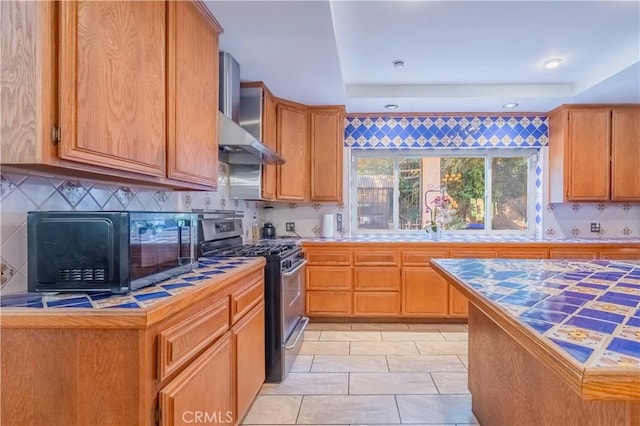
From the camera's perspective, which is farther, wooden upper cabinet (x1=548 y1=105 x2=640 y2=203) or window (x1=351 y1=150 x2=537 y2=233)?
window (x1=351 y1=150 x2=537 y2=233)

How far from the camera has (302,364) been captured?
273cm

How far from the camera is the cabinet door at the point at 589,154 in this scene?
148 inches

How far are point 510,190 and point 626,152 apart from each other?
112cm

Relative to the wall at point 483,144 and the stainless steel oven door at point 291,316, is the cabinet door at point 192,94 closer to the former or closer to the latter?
the stainless steel oven door at point 291,316

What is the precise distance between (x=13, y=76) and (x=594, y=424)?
1918mm

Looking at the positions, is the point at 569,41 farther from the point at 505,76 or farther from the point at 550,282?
the point at 550,282

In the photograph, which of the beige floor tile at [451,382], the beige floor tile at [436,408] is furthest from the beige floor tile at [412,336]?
the beige floor tile at [436,408]

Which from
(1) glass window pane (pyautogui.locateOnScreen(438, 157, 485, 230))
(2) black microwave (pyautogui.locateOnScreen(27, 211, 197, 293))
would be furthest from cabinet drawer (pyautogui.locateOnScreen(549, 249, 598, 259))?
(2) black microwave (pyautogui.locateOnScreen(27, 211, 197, 293))

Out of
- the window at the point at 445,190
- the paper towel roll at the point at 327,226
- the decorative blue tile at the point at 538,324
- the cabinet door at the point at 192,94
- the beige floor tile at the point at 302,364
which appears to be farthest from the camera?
the window at the point at 445,190

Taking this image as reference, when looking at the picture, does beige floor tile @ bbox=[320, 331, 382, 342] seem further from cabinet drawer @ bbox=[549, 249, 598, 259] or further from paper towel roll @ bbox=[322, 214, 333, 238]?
cabinet drawer @ bbox=[549, 249, 598, 259]

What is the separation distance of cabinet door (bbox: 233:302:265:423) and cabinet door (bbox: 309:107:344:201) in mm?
1888

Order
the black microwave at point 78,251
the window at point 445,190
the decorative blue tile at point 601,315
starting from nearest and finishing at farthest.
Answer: the decorative blue tile at point 601,315
the black microwave at point 78,251
the window at point 445,190

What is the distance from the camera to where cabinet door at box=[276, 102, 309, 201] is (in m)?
3.67

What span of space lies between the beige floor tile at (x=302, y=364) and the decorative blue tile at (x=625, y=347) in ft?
6.97
